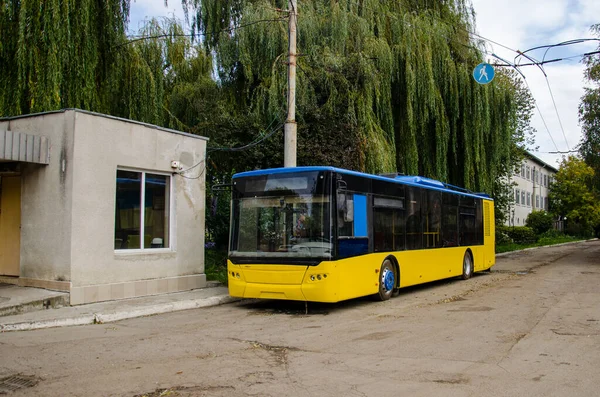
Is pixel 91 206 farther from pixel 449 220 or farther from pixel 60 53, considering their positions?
pixel 449 220

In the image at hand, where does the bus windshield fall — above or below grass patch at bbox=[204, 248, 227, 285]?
above

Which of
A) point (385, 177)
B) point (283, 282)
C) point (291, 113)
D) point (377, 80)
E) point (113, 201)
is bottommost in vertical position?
point (283, 282)

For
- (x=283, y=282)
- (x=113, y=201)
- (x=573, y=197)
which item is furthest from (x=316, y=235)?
(x=573, y=197)

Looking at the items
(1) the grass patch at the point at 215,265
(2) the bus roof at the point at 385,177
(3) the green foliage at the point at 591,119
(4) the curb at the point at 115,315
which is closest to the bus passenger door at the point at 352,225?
(2) the bus roof at the point at 385,177

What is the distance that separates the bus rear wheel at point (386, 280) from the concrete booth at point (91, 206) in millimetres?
4701

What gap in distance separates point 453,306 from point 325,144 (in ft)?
24.0

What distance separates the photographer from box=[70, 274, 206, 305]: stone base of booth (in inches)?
433

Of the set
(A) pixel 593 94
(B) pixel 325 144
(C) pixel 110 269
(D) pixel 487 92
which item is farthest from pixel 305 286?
(A) pixel 593 94

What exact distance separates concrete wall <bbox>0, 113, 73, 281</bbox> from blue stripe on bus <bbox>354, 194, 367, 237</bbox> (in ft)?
18.8

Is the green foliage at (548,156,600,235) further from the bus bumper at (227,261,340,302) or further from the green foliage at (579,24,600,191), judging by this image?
the bus bumper at (227,261,340,302)

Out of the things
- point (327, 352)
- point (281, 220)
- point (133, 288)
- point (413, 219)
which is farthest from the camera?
point (413, 219)

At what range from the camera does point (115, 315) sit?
33.6 ft

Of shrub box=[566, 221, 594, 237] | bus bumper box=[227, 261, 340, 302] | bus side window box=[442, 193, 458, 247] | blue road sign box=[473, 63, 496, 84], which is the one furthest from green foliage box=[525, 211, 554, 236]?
bus bumper box=[227, 261, 340, 302]

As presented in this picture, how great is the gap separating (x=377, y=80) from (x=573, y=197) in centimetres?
5861
